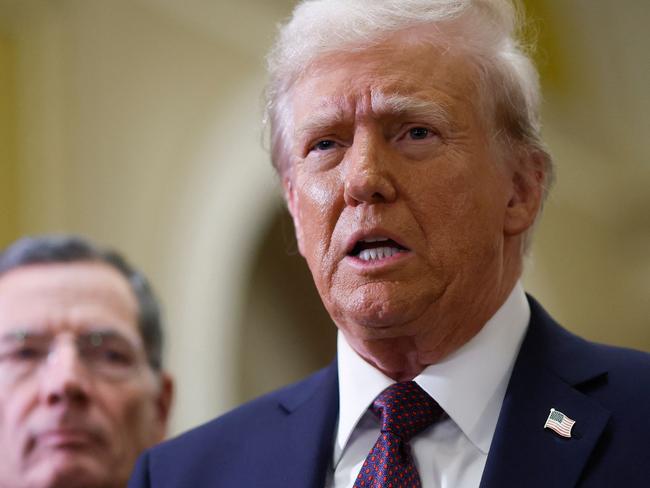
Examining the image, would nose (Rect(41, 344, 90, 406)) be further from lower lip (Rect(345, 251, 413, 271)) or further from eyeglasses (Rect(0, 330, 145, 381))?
lower lip (Rect(345, 251, 413, 271))

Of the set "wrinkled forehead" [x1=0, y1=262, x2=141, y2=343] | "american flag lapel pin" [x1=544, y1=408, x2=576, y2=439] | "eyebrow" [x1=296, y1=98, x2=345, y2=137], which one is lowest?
"american flag lapel pin" [x1=544, y1=408, x2=576, y2=439]

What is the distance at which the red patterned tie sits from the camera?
1902 mm

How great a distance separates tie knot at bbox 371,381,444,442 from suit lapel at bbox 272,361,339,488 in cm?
14

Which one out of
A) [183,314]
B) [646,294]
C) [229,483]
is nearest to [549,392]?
[229,483]

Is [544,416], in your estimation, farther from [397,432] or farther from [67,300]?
[67,300]

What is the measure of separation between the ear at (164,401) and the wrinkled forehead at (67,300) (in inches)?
6.4

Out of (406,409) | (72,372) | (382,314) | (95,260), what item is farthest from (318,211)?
(95,260)

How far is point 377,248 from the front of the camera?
1965mm

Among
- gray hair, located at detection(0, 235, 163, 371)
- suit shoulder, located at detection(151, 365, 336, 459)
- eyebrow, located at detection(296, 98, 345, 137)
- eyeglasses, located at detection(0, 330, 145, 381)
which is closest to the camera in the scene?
eyebrow, located at detection(296, 98, 345, 137)

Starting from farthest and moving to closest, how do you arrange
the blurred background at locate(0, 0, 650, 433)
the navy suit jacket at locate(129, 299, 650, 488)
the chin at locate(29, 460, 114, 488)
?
1. the blurred background at locate(0, 0, 650, 433)
2. the chin at locate(29, 460, 114, 488)
3. the navy suit jacket at locate(129, 299, 650, 488)

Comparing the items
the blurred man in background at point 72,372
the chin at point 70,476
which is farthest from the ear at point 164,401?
the chin at point 70,476

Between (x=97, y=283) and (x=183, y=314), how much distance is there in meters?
2.95

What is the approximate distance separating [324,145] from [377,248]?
24 cm

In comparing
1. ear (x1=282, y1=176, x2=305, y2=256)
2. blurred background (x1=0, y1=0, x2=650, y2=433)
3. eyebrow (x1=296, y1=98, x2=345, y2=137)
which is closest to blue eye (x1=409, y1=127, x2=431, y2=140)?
eyebrow (x1=296, y1=98, x2=345, y2=137)
